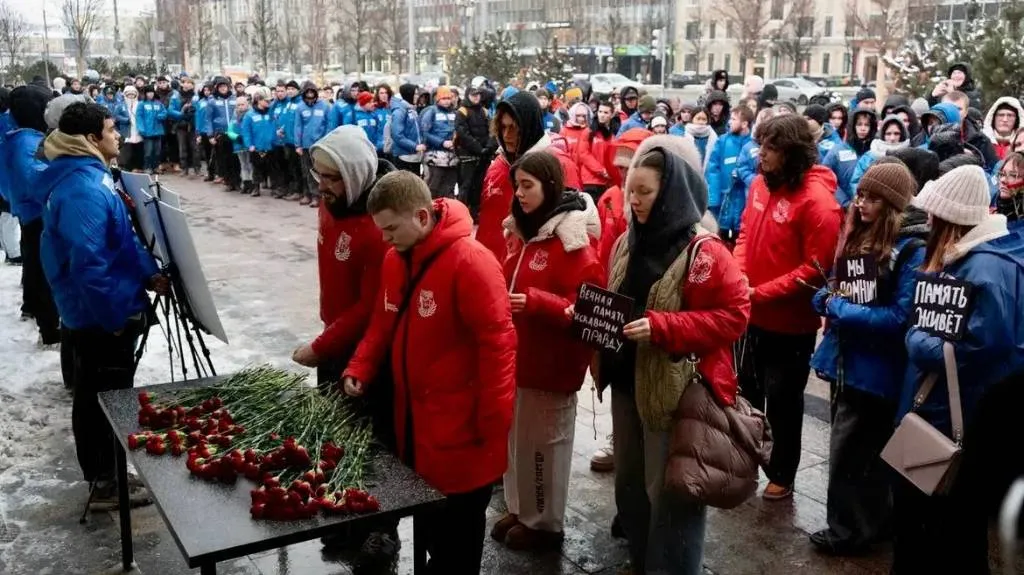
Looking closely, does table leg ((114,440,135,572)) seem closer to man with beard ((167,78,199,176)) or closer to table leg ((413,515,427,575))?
table leg ((413,515,427,575))

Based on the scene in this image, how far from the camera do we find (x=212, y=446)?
3215 mm

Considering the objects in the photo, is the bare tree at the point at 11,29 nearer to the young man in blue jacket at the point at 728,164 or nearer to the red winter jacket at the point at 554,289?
the young man in blue jacket at the point at 728,164

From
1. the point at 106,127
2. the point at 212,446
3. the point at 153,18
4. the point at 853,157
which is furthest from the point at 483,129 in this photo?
the point at 153,18

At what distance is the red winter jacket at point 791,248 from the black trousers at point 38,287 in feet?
18.9

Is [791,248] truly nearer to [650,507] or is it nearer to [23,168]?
[650,507]

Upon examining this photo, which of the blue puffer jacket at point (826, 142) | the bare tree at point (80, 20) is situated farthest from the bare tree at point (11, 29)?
the blue puffer jacket at point (826, 142)

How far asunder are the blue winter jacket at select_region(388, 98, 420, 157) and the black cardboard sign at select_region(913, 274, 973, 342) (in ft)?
37.9

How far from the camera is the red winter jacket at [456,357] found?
11.0 ft

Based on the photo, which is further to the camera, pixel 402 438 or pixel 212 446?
pixel 402 438

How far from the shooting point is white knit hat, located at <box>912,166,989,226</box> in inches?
134

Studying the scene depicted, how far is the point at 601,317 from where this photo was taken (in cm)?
366

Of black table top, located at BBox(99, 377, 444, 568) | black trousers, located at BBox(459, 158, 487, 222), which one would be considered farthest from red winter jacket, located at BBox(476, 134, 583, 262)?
black trousers, located at BBox(459, 158, 487, 222)

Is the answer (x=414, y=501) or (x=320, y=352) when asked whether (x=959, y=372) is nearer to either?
(x=414, y=501)

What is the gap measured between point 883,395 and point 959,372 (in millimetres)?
816
